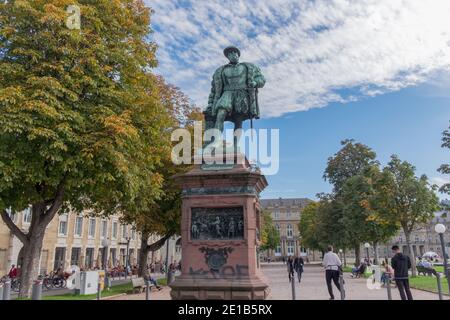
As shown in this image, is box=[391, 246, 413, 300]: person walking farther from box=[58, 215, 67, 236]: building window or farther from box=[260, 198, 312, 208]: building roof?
box=[260, 198, 312, 208]: building roof

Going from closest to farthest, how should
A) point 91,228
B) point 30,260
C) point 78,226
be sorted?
point 30,260 < point 78,226 < point 91,228

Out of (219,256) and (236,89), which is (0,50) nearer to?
(236,89)

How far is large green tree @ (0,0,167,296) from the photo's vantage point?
13.3m

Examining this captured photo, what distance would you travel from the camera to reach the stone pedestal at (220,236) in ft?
31.3

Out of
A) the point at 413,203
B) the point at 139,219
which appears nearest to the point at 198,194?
the point at 139,219

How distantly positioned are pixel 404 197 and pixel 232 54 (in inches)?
914

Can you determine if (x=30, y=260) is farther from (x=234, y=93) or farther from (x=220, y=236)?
(x=234, y=93)

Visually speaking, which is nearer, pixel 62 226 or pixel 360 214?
pixel 62 226

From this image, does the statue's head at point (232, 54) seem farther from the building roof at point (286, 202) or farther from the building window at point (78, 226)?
the building roof at point (286, 202)

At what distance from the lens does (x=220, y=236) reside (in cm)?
1008

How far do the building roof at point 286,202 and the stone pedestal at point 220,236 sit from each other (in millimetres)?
128539

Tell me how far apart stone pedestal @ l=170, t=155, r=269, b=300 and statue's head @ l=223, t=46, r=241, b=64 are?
3.49 m

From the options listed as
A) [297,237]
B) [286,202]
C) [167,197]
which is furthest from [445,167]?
[286,202]

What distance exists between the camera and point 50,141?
13.5 m
